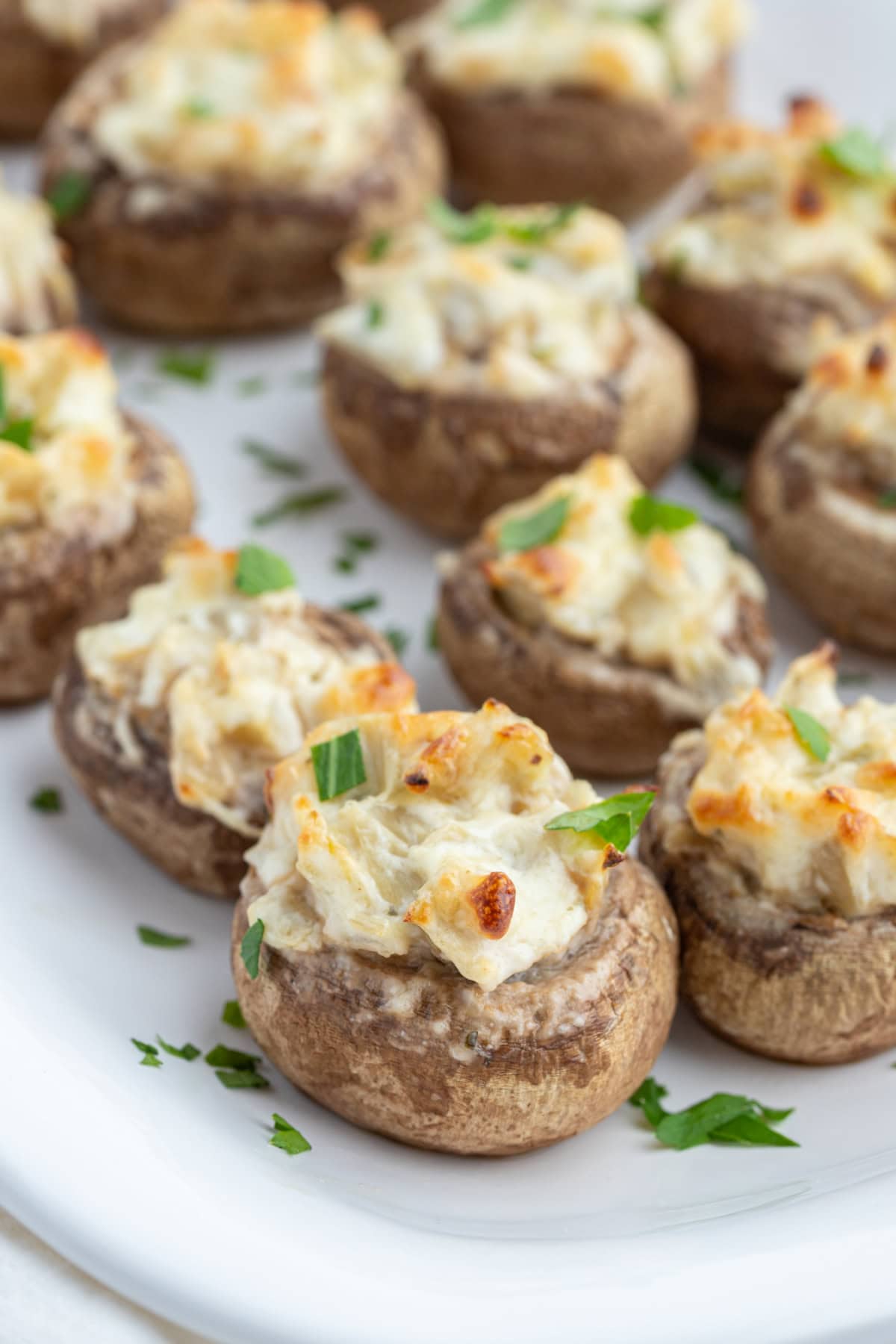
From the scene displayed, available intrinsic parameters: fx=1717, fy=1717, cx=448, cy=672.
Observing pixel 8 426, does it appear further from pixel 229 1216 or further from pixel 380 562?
pixel 229 1216

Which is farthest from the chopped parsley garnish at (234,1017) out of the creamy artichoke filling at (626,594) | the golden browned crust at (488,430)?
the golden browned crust at (488,430)

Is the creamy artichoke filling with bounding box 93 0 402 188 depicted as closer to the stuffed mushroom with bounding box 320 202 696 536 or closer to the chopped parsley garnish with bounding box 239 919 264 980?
the stuffed mushroom with bounding box 320 202 696 536

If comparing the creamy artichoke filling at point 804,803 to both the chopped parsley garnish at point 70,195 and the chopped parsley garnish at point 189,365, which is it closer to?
the chopped parsley garnish at point 189,365

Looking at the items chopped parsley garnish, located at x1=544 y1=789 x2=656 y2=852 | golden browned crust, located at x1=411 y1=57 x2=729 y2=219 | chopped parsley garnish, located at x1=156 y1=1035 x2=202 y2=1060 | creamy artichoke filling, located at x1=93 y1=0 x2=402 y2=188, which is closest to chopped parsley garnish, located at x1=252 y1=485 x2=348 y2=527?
creamy artichoke filling, located at x1=93 y1=0 x2=402 y2=188

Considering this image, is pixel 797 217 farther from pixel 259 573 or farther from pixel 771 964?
pixel 771 964

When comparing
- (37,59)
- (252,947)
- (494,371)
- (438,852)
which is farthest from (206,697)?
(37,59)

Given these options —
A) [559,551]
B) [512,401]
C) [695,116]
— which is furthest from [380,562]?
[695,116]
